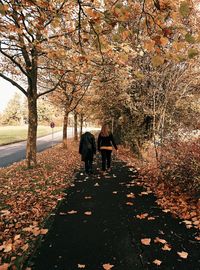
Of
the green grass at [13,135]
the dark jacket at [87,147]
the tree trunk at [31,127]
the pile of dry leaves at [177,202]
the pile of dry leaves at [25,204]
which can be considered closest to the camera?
the pile of dry leaves at [25,204]

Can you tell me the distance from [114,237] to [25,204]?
3463 mm

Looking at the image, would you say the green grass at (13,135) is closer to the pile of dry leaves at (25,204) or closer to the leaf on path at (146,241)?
the pile of dry leaves at (25,204)

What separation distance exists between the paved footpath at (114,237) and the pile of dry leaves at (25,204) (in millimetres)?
327

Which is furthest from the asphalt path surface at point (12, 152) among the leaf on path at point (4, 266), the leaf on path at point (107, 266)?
the leaf on path at point (107, 266)

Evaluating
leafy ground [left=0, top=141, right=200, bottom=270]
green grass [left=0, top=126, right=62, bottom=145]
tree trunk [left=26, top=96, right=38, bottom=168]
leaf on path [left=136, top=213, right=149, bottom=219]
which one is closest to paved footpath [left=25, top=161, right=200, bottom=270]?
leaf on path [left=136, top=213, right=149, bottom=219]

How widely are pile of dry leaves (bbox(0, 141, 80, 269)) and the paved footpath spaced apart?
1.07 feet

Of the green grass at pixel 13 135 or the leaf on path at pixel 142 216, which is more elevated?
the leaf on path at pixel 142 216

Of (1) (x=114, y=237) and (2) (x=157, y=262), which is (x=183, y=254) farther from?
(1) (x=114, y=237)

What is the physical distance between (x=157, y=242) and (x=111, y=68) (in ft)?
45.9

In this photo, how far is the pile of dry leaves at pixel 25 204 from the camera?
17.5 feet

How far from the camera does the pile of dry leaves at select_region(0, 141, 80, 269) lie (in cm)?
533

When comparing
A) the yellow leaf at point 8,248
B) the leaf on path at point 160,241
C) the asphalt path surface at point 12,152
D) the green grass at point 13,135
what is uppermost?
the leaf on path at point 160,241

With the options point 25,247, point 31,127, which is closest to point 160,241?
point 25,247

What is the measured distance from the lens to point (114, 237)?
5.58 meters
